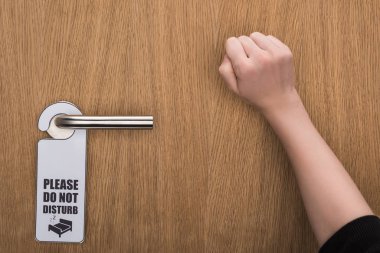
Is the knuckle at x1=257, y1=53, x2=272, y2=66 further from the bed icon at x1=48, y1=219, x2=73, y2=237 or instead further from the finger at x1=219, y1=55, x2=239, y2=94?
the bed icon at x1=48, y1=219, x2=73, y2=237

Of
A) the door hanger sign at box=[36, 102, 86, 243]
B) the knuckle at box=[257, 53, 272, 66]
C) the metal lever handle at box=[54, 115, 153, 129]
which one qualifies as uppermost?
the knuckle at box=[257, 53, 272, 66]

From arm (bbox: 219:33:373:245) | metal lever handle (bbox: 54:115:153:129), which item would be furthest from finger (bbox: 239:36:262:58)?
metal lever handle (bbox: 54:115:153:129)

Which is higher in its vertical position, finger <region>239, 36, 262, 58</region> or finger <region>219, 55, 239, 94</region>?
finger <region>239, 36, 262, 58</region>

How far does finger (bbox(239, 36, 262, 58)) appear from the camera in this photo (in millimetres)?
485

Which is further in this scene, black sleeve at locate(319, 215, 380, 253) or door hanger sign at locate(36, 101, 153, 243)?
door hanger sign at locate(36, 101, 153, 243)

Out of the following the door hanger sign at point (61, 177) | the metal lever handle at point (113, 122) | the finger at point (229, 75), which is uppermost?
the finger at point (229, 75)

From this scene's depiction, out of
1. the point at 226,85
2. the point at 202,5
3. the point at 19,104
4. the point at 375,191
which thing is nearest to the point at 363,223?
the point at 375,191

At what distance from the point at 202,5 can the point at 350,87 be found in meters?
0.23

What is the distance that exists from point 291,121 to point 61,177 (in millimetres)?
318

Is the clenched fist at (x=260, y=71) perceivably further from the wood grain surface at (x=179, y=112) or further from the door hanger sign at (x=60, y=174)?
the door hanger sign at (x=60, y=174)

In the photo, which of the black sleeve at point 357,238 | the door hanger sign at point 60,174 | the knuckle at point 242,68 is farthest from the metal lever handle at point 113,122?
the black sleeve at point 357,238

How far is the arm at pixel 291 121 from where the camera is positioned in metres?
0.46

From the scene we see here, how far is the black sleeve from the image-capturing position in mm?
413

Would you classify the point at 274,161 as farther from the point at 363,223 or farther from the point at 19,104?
the point at 19,104
